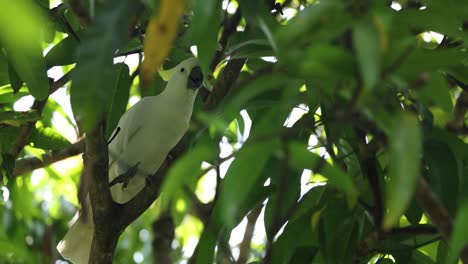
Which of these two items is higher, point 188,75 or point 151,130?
point 188,75

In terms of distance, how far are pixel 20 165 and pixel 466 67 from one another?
5.63 feet

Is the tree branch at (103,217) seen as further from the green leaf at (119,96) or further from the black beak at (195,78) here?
the black beak at (195,78)

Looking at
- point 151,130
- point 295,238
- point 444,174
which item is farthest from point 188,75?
point 444,174

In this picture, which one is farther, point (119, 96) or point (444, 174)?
point (119, 96)

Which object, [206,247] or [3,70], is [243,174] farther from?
[3,70]

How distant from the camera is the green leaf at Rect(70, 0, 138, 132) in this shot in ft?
3.38

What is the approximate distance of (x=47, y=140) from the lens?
7.35 feet

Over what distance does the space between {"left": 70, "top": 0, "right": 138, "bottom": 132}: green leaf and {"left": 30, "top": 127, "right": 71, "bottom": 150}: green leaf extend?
45.8 inches

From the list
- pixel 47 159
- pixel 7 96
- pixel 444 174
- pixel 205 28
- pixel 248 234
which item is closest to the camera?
pixel 205 28

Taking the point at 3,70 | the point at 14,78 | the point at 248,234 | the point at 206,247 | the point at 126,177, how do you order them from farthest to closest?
the point at 126,177, the point at 248,234, the point at 3,70, the point at 14,78, the point at 206,247

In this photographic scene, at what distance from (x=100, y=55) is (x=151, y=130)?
166 centimetres

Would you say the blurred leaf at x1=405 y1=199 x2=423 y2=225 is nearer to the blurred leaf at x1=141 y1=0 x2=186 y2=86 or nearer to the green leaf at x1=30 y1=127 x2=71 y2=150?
the blurred leaf at x1=141 y1=0 x2=186 y2=86

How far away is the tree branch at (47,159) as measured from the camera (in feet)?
9.27

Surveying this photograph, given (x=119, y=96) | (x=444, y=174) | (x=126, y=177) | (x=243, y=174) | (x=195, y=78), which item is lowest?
(x=126, y=177)
